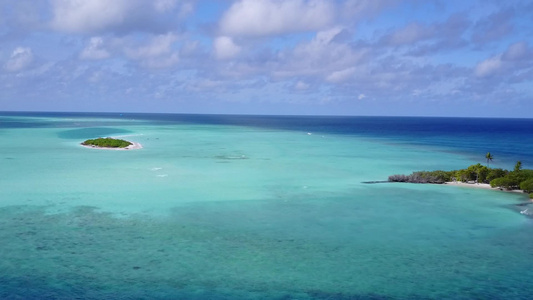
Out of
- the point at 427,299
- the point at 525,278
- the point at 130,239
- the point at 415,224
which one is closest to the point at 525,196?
the point at 415,224

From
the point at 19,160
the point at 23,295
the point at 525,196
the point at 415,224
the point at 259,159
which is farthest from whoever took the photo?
Answer: the point at 259,159

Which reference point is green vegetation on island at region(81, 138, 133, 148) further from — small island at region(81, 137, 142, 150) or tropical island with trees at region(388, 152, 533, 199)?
tropical island with trees at region(388, 152, 533, 199)

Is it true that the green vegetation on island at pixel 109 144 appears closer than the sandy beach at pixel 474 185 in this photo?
No

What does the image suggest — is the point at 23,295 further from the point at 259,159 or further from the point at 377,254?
the point at 259,159

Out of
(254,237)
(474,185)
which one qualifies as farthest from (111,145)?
(254,237)

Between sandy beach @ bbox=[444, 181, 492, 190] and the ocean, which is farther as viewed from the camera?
sandy beach @ bbox=[444, 181, 492, 190]

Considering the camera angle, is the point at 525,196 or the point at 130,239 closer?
the point at 130,239

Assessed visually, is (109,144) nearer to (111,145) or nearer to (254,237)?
(111,145)

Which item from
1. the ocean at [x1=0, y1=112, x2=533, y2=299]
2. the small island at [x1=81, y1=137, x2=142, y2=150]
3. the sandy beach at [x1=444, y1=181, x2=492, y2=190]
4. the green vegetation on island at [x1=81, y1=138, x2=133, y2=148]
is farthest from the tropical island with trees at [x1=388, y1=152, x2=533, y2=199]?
the green vegetation on island at [x1=81, y1=138, x2=133, y2=148]

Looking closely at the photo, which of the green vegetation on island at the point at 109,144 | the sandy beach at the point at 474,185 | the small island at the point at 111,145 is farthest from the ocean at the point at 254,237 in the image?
the green vegetation on island at the point at 109,144

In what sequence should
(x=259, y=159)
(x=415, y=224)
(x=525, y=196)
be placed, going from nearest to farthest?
(x=415, y=224) < (x=525, y=196) < (x=259, y=159)

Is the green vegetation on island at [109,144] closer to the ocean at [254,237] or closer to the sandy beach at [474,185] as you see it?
the ocean at [254,237]
